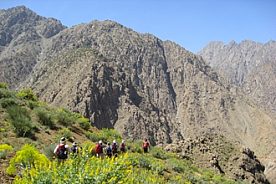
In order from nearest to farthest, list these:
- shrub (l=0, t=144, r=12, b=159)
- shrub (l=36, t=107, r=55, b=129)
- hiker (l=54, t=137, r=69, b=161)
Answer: shrub (l=0, t=144, r=12, b=159) → hiker (l=54, t=137, r=69, b=161) → shrub (l=36, t=107, r=55, b=129)

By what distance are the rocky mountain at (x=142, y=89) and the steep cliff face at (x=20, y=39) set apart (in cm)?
207

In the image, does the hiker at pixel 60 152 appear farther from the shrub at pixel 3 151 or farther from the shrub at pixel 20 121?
the shrub at pixel 20 121

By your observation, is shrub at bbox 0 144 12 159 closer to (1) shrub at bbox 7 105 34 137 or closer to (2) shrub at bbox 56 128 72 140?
(1) shrub at bbox 7 105 34 137

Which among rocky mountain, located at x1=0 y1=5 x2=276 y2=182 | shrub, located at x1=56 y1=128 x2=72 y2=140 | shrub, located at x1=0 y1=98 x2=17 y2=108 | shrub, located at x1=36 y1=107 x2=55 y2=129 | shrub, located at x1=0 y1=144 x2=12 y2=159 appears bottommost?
shrub, located at x1=0 y1=144 x2=12 y2=159

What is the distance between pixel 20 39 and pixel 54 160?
129 m

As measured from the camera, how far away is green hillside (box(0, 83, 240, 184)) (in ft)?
24.0

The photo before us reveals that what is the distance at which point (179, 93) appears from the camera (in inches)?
4323

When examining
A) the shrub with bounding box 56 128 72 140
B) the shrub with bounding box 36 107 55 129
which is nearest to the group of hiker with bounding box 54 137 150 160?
the shrub with bounding box 56 128 72 140

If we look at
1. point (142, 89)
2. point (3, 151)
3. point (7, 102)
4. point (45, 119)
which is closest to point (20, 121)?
point (45, 119)

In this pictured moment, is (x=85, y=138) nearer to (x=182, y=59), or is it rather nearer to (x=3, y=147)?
(x=3, y=147)

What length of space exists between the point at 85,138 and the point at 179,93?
300 feet

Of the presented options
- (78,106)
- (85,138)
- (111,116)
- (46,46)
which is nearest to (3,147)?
(85,138)

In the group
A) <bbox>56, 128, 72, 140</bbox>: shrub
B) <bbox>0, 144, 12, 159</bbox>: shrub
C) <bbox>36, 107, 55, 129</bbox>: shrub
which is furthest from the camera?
<bbox>36, 107, 55, 129</bbox>: shrub

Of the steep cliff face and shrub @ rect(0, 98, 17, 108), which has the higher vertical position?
the steep cliff face
